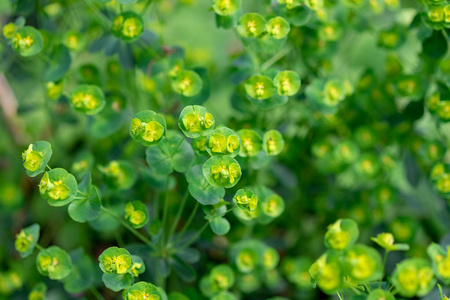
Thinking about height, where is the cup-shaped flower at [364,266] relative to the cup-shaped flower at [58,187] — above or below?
above

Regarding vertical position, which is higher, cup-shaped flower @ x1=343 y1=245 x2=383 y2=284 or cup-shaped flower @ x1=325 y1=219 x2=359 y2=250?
cup-shaped flower @ x1=343 y1=245 x2=383 y2=284

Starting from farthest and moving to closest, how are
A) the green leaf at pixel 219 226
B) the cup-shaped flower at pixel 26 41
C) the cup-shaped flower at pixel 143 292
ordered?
the cup-shaped flower at pixel 26 41 → the green leaf at pixel 219 226 → the cup-shaped flower at pixel 143 292

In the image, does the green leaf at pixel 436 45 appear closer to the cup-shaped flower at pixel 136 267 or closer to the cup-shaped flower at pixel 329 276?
the cup-shaped flower at pixel 329 276

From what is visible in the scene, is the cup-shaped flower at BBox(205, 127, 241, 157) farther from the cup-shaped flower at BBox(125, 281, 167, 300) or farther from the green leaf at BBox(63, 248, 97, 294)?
the green leaf at BBox(63, 248, 97, 294)

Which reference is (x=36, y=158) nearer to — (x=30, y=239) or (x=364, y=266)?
(x=30, y=239)

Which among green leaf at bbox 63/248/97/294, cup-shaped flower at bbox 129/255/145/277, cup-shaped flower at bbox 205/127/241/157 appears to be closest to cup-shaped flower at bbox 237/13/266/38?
cup-shaped flower at bbox 205/127/241/157

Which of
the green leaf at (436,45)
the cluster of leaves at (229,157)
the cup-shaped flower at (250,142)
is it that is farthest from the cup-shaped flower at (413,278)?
the green leaf at (436,45)

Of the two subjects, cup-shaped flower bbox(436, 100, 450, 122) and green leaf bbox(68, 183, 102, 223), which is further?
cup-shaped flower bbox(436, 100, 450, 122)
